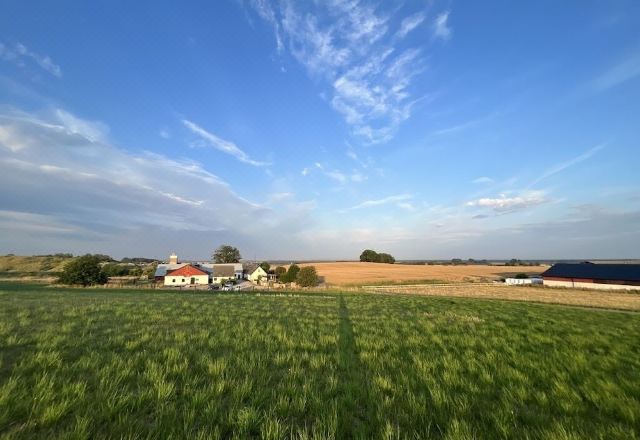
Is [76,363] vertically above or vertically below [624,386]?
above

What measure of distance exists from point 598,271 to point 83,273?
115 meters

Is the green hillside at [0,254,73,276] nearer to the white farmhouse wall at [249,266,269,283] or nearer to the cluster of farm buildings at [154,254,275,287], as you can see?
the cluster of farm buildings at [154,254,275,287]

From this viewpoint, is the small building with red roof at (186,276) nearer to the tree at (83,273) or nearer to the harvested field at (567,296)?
the tree at (83,273)

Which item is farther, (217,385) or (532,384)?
(532,384)

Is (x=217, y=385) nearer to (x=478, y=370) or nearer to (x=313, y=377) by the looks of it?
(x=313, y=377)

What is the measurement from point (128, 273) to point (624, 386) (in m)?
123

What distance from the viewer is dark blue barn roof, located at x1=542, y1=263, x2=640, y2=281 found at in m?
62.5

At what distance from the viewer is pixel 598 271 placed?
67438 mm

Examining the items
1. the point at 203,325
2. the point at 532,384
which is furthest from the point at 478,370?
the point at 203,325

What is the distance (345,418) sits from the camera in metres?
4.85

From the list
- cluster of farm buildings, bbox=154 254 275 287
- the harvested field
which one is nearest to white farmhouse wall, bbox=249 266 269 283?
cluster of farm buildings, bbox=154 254 275 287

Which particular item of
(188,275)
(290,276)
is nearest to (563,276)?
(290,276)

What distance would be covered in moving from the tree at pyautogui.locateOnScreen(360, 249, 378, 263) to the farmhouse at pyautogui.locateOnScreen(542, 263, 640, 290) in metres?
93.6

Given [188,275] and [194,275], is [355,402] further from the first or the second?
[194,275]
